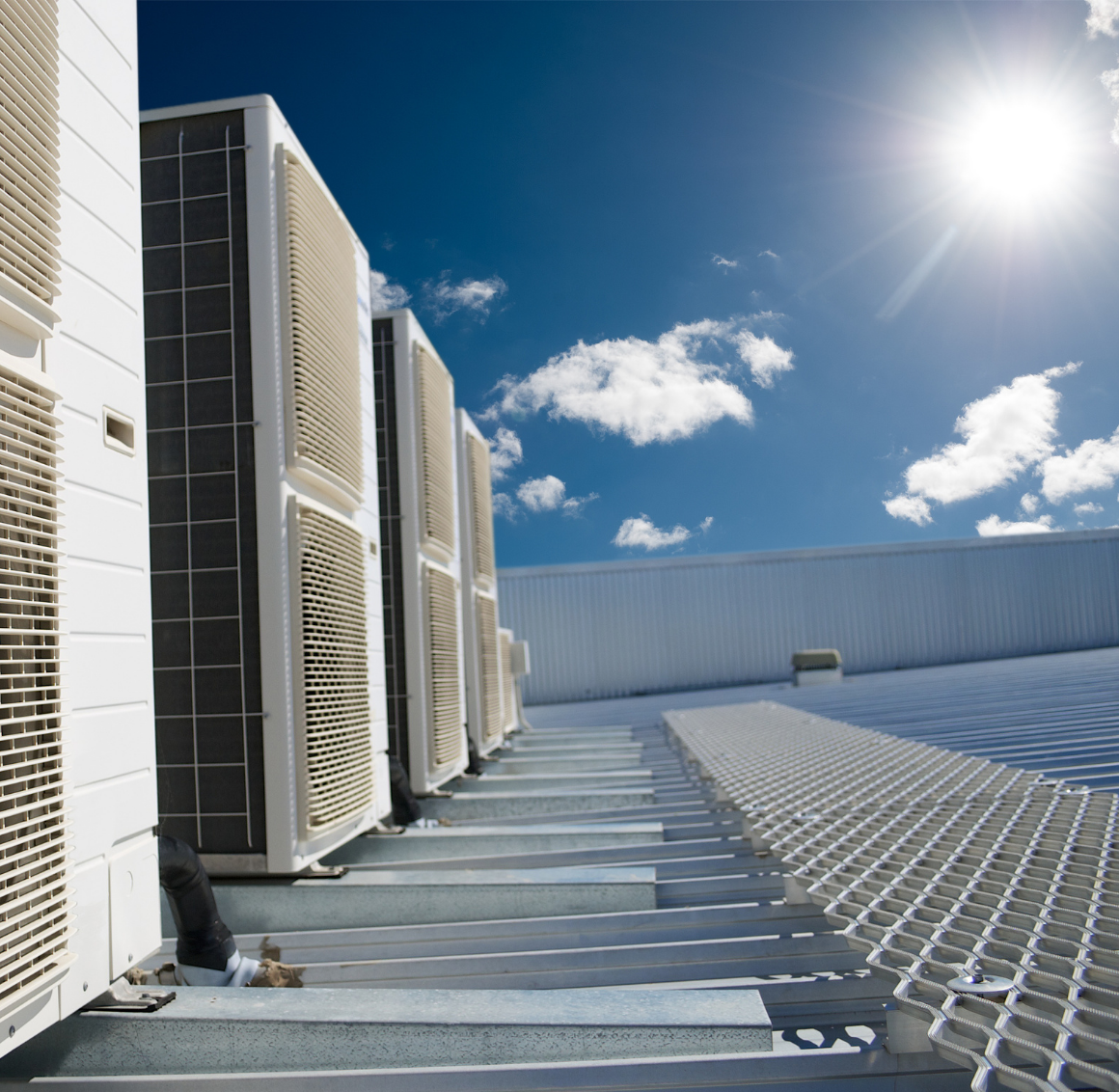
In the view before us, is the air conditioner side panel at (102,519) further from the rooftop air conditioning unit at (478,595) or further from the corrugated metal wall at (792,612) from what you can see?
the corrugated metal wall at (792,612)

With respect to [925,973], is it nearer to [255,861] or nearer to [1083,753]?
[255,861]

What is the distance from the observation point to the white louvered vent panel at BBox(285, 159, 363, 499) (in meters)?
3.79

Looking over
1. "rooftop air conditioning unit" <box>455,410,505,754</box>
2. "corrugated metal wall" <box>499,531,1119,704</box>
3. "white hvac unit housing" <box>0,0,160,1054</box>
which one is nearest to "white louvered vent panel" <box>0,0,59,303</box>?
"white hvac unit housing" <box>0,0,160,1054</box>

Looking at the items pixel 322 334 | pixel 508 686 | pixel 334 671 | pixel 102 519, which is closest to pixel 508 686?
pixel 508 686

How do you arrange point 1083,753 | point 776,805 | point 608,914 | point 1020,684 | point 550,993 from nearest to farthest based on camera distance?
1. point 550,993
2. point 608,914
3. point 776,805
4. point 1083,753
5. point 1020,684

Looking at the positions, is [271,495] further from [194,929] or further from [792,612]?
[792,612]

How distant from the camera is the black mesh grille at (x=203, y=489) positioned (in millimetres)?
3590

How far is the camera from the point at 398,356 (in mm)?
6145

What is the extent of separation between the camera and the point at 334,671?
395 centimetres

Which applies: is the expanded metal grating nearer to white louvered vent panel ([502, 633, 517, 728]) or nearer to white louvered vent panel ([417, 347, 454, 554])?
white louvered vent panel ([417, 347, 454, 554])

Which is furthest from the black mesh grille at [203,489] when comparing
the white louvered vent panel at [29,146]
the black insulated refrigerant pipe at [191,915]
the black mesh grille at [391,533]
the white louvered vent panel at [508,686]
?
the white louvered vent panel at [508,686]

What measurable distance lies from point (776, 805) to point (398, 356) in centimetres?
398

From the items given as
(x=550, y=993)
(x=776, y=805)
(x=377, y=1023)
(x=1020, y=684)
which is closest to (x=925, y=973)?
(x=550, y=993)

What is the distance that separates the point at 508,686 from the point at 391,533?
19.0 ft
